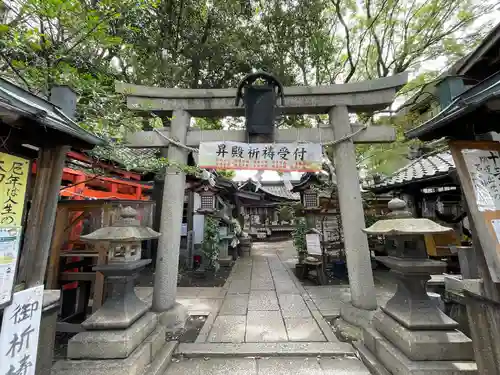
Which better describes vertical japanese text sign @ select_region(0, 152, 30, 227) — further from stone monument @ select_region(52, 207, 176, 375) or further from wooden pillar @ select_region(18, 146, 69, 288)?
stone monument @ select_region(52, 207, 176, 375)

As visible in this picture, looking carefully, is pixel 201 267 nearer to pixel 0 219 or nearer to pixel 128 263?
pixel 128 263

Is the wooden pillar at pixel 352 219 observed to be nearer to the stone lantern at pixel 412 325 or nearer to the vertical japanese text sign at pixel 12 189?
the stone lantern at pixel 412 325

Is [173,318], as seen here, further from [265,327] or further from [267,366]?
[267,366]

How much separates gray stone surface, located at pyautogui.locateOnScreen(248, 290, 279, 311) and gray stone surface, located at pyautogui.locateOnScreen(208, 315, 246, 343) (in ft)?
2.20

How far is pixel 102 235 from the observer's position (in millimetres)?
3314

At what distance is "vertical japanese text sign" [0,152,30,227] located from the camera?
6.23 ft

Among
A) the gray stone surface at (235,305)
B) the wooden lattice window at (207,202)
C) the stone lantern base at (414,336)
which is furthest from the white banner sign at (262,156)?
the wooden lattice window at (207,202)

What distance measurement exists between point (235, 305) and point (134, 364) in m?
3.29

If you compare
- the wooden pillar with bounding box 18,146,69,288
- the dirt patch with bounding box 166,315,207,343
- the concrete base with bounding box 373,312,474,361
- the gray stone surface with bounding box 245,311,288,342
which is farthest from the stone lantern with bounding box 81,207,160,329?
the concrete base with bounding box 373,312,474,361

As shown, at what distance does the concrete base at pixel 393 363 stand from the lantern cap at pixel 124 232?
12.6 ft

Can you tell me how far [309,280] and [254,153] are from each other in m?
5.69

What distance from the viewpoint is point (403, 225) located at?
127 inches

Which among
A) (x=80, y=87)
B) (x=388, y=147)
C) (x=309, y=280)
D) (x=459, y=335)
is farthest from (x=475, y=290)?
(x=388, y=147)

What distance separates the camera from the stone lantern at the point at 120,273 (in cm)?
305
